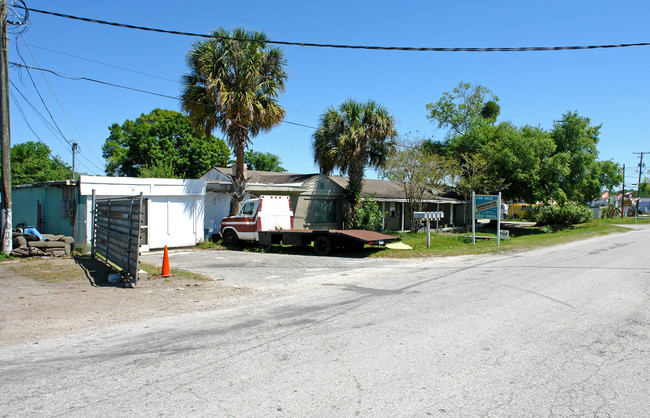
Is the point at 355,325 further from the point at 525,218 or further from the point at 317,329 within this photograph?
the point at 525,218

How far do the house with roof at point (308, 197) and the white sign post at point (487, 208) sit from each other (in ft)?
21.3

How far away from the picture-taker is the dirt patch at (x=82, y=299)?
7.01 metres

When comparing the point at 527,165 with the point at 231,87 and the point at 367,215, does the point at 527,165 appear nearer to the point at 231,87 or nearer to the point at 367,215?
the point at 367,215

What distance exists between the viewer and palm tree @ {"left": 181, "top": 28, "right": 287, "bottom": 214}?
18.8 metres

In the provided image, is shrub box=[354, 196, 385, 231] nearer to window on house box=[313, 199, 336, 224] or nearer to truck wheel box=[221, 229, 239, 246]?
window on house box=[313, 199, 336, 224]

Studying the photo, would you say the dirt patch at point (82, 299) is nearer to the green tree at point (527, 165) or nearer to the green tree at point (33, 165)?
the green tree at point (527, 165)

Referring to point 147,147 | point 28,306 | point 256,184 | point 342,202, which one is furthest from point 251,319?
point 147,147

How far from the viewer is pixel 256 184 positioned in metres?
22.6

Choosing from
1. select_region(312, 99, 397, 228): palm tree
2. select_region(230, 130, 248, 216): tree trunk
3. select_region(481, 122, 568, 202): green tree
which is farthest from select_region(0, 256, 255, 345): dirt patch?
select_region(481, 122, 568, 202): green tree

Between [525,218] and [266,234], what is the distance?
46219 millimetres

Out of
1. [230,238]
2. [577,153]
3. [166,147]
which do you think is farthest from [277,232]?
[166,147]

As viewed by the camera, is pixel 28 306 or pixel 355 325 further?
pixel 28 306

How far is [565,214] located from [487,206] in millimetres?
19869

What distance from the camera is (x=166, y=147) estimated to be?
149 ft
